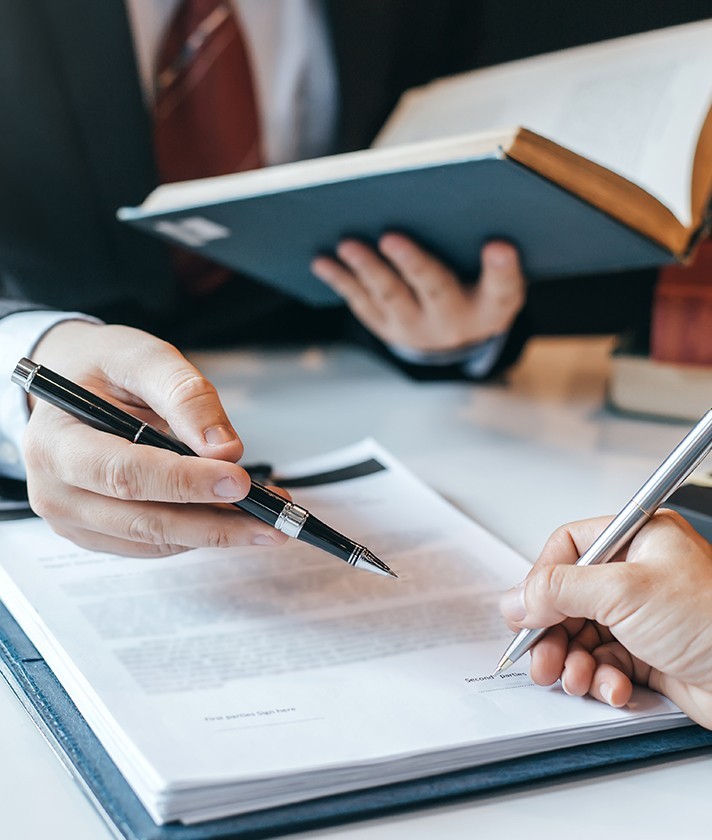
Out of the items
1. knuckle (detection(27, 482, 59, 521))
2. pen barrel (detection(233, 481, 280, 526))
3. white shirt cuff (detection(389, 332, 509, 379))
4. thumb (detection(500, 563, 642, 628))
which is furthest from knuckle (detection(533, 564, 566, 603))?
white shirt cuff (detection(389, 332, 509, 379))

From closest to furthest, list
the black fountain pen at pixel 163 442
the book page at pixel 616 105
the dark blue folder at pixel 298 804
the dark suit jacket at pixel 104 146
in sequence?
the dark blue folder at pixel 298 804
the black fountain pen at pixel 163 442
the book page at pixel 616 105
the dark suit jacket at pixel 104 146

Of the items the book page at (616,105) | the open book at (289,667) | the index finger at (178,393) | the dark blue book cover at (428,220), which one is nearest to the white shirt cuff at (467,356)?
the dark blue book cover at (428,220)

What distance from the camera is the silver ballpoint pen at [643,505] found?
0.40 m

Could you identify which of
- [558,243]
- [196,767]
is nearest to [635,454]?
[558,243]

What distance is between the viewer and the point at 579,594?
41 cm

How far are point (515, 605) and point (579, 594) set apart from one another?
4 cm

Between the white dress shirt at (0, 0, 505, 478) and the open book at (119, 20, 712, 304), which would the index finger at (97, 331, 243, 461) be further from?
the white dress shirt at (0, 0, 505, 478)

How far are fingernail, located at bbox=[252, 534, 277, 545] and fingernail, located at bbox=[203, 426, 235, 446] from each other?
0.05m

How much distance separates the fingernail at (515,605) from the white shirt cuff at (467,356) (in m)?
0.59

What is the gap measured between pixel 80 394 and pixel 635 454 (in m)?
0.53

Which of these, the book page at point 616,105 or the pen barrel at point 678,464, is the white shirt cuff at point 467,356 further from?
the pen barrel at point 678,464

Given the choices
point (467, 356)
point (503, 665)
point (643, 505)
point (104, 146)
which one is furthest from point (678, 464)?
→ point (104, 146)

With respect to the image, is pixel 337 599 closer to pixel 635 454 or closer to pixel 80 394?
pixel 80 394

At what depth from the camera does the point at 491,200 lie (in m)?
0.68
